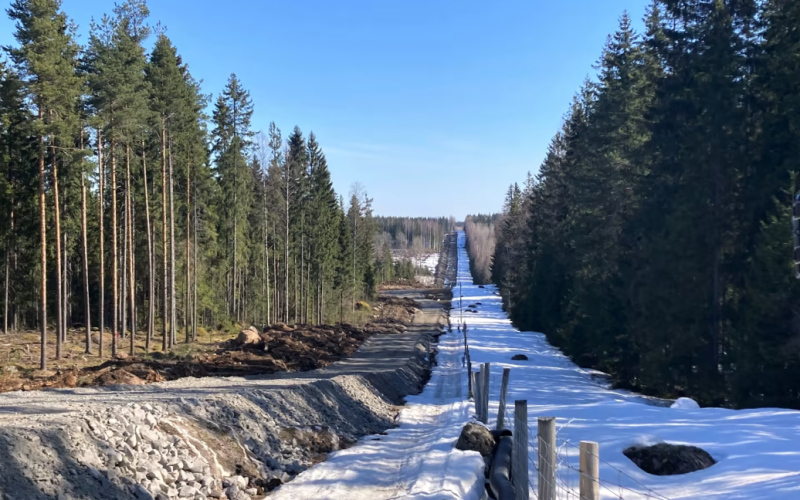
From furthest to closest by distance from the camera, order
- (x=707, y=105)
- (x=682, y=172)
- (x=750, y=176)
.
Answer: (x=682, y=172) < (x=707, y=105) < (x=750, y=176)

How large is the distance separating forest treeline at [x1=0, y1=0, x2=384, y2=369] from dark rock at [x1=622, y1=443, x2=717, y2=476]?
70.0ft

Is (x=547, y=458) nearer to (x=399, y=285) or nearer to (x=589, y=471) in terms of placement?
(x=589, y=471)

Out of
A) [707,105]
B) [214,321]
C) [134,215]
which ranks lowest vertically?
[214,321]

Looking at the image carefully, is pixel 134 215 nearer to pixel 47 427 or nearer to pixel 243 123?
pixel 243 123

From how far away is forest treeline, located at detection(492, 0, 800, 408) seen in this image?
51.9 ft

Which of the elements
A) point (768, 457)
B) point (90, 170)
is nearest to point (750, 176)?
point (768, 457)

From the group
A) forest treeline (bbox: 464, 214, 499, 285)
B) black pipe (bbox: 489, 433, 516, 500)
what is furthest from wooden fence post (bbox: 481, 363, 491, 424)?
forest treeline (bbox: 464, 214, 499, 285)

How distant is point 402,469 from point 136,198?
91.9ft

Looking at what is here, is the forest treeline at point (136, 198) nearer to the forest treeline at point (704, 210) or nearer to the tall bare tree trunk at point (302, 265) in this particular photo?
the tall bare tree trunk at point (302, 265)

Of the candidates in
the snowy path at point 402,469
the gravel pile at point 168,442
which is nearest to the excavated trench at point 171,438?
the gravel pile at point 168,442

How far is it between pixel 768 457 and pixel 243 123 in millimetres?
41739

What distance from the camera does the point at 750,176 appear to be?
18141 mm

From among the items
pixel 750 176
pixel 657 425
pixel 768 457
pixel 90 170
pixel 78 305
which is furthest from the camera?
pixel 78 305

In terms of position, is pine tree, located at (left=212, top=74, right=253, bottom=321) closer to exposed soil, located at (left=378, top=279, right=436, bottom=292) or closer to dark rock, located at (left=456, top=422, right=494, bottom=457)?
dark rock, located at (left=456, top=422, right=494, bottom=457)
